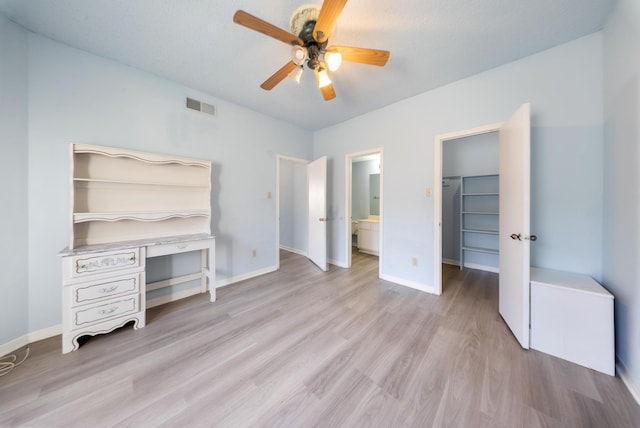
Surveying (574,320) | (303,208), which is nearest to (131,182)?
(303,208)

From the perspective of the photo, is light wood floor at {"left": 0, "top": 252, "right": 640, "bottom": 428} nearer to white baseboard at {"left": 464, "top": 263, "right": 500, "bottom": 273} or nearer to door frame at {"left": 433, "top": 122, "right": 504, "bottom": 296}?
door frame at {"left": 433, "top": 122, "right": 504, "bottom": 296}

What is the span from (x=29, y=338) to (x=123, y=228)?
1066 mm

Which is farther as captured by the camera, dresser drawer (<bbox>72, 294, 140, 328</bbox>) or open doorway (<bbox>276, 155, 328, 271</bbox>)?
open doorway (<bbox>276, 155, 328, 271</bbox>)

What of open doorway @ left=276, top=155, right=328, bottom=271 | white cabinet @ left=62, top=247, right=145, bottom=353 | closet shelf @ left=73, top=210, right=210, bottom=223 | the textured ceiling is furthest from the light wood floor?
the textured ceiling

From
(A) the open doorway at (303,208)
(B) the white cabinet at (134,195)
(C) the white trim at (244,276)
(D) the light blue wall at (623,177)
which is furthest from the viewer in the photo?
(A) the open doorway at (303,208)

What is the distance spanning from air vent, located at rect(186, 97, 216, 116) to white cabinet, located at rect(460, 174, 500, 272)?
4126mm

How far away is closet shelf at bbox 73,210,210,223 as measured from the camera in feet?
5.87

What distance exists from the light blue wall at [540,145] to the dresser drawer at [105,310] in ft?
10.0

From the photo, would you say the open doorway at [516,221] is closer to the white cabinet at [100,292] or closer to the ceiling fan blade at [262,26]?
the ceiling fan blade at [262,26]

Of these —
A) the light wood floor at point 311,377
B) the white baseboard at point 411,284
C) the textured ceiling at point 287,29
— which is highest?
the textured ceiling at point 287,29

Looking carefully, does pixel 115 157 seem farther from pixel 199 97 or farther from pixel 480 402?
pixel 480 402

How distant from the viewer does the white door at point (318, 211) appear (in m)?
3.51

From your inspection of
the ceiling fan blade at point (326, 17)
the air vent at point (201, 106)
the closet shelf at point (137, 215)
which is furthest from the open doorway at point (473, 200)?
the closet shelf at point (137, 215)

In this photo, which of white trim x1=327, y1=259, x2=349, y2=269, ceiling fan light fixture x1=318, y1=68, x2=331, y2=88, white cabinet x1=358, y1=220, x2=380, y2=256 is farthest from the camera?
white cabinet x1=358, y1=220, x2=380, y2=256
